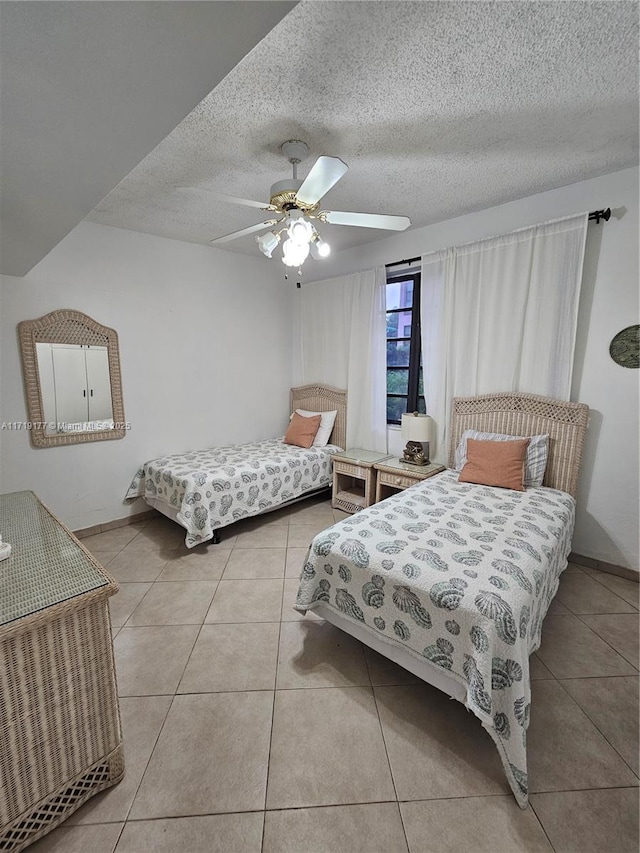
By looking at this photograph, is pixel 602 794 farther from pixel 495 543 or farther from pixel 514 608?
pixel 495 543

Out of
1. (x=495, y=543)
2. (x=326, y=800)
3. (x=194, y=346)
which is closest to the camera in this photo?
(x=326, y=800)

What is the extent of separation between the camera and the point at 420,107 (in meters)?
1.61

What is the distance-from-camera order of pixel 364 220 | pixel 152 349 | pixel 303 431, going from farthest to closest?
pixel 303 431, pixel 152 349, pixel 364 220

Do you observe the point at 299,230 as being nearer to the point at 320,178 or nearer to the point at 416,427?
the point at 320,178

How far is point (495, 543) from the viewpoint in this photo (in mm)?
1668

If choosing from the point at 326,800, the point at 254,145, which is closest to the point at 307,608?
the point at 326,800

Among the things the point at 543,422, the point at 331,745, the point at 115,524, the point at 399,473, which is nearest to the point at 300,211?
the point at 399,473

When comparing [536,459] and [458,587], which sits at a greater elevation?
[536,459]

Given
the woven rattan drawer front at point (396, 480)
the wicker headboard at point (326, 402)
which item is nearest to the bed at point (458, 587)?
the woven rattan drawer front at point (396, 480)

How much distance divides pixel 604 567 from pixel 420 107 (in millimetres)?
3047

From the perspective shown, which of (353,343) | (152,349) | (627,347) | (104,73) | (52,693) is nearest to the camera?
(104,73)

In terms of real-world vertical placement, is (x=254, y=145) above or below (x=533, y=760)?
above

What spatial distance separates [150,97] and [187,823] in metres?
2.02

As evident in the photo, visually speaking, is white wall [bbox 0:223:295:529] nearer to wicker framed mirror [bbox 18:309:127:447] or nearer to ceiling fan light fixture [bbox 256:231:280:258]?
wicker framed mirror [bbox 18:309:127:447]
